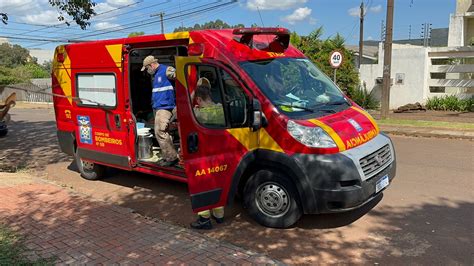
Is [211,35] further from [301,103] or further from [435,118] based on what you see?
[435,118]

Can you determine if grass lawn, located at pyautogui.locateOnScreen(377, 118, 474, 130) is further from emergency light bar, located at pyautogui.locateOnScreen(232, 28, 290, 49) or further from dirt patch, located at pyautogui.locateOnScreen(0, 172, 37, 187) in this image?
dirt patch, located at pyautogui.locateOnScreen(0, 172, 37, 187)

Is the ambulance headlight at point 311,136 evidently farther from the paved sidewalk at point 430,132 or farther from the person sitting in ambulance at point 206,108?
the paved sidewalk at point 430,132

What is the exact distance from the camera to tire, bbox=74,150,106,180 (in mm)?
7602

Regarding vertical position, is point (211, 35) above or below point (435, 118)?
above

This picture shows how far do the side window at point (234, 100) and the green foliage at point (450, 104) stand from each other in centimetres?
1375

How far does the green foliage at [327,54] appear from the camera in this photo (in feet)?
60.1

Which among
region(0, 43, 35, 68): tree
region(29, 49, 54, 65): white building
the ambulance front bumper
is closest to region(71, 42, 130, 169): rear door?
the ambulance front bumper

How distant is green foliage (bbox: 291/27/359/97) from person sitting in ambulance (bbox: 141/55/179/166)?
42.1ft

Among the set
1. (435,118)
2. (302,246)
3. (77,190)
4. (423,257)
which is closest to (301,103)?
(302,246)

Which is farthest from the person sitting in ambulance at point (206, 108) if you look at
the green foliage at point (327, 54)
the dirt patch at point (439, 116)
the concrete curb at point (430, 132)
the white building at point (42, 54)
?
the white building at point (42, 54)

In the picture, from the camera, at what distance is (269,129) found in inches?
185

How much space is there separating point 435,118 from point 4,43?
7238 cm

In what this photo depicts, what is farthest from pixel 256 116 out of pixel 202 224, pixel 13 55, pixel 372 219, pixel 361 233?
pixel 13 55

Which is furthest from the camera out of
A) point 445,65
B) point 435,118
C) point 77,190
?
point 445,65
